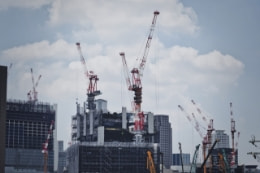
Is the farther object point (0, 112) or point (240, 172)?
point (240, 172)

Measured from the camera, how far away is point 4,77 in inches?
2222

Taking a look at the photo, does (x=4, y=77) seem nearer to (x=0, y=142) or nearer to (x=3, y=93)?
(x=3, y=93)

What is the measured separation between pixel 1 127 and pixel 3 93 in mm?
3940

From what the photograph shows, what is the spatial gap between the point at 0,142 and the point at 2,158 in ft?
6.94

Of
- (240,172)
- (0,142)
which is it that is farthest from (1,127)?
(240,172)

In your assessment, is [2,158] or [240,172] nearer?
[2,158]

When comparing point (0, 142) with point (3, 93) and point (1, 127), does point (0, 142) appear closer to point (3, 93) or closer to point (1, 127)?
point (1, 127)

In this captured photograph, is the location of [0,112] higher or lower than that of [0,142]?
higher

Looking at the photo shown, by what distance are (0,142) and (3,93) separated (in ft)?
18.5

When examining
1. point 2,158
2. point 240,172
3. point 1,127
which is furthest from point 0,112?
point 240,172

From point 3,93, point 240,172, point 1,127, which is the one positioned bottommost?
point 240,172

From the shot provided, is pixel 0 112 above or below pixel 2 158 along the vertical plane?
above

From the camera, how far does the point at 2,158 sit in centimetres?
5606

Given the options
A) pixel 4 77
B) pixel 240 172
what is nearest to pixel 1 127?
pixel 4 77
